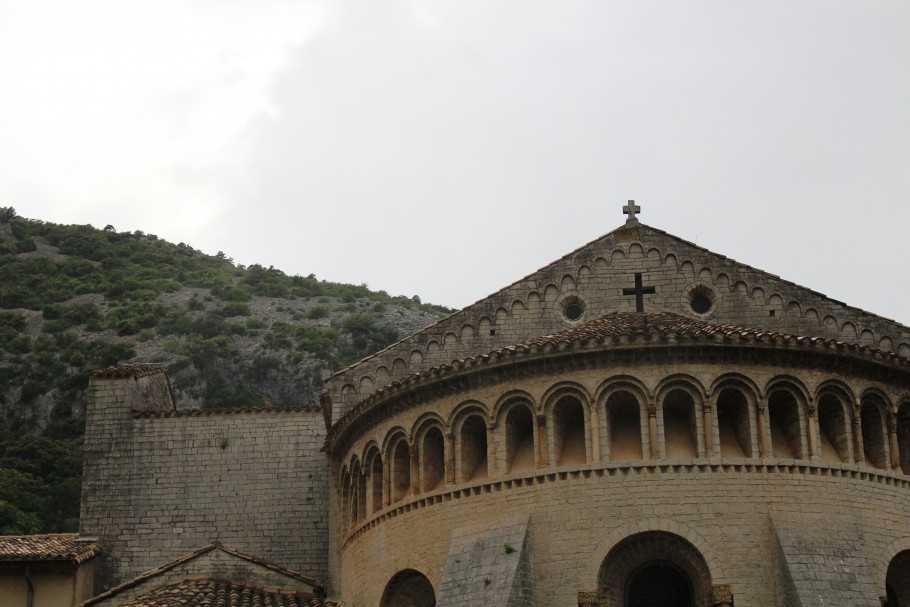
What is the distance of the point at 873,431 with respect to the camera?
2419 cm

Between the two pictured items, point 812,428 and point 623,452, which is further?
point 812,428

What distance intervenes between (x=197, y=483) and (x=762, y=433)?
1530 centimetres

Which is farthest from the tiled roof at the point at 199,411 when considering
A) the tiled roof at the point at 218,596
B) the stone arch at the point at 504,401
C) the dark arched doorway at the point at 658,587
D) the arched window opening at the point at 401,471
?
the dark arched doorway at the point at 658,587

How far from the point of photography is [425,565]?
24266 millimetres

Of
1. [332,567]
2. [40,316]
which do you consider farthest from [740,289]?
[40,316]

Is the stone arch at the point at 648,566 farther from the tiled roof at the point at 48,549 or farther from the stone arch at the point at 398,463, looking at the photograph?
the tiled roof at the point at 48,549

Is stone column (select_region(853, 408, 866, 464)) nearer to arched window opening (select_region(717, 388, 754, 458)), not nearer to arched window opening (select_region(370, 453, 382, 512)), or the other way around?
arched window opening (select_region(717, 388, 754, 458))

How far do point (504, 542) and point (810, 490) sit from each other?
5.17 meters

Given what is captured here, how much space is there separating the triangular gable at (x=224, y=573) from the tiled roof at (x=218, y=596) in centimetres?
18

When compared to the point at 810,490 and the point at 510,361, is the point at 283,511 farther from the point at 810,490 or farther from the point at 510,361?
the point at 810,490

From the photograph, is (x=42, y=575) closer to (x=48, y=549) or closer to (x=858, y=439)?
(x=48, y=549)

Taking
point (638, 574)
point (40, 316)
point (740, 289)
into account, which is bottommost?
point (638, 574)

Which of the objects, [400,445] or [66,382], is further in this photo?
[66,382]

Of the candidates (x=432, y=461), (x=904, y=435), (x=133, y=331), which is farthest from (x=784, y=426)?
(x=133, y=331)
